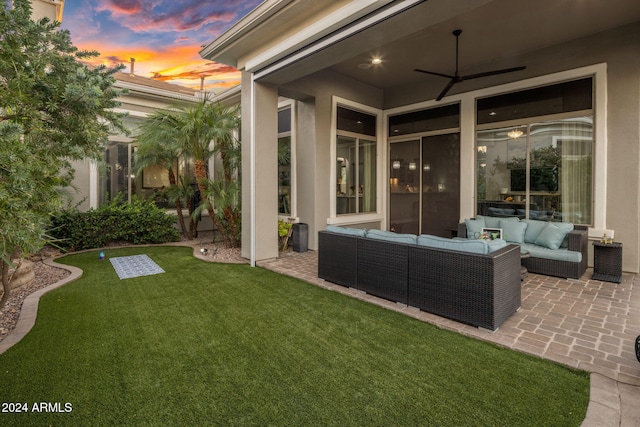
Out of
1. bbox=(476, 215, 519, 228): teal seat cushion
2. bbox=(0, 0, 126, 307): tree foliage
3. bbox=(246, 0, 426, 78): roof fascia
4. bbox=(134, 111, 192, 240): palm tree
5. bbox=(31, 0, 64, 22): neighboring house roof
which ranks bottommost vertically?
bbox=(476, 215, 519, 228): teal seat cushion

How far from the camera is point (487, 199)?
6.88 meters

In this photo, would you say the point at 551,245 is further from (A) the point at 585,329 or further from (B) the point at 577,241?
(A) the point at 585,329

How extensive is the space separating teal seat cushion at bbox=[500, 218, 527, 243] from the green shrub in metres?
7.49

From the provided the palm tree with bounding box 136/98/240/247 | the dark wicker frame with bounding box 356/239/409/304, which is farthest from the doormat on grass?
the dark wicker frame with bounding box 356/239/409/304

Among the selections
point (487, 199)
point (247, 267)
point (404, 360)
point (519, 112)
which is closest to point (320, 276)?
point (247, 267)

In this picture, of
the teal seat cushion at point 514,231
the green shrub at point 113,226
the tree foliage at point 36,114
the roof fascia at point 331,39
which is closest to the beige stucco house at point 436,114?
the roof fascia at point 331,39

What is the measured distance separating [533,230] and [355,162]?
13.4 ft

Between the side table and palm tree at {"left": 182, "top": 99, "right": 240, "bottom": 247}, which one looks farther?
palm tree at {"left": 182, "top": 99, "right": 240, "bottom": 247}

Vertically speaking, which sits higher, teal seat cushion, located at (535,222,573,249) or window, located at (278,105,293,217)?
window, located at (278,105,293,217)

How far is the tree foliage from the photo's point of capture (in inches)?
75.1

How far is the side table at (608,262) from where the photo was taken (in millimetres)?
4719

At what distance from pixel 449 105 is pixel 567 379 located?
6.40 meters

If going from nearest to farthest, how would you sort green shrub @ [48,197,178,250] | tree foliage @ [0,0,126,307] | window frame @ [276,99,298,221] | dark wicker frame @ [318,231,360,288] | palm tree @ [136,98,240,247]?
tree foliage @ [0,0,126,307] → dark wicker frame @ [318,231,360,288] → palm tree @ [136,98,240,247] → green shrub @ [48,197,178,250] → window frame @ [276,99,298,221]

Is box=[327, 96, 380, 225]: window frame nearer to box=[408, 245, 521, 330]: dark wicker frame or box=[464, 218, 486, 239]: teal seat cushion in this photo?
box=[464, 218, 486, 239]: teal seat cushion
